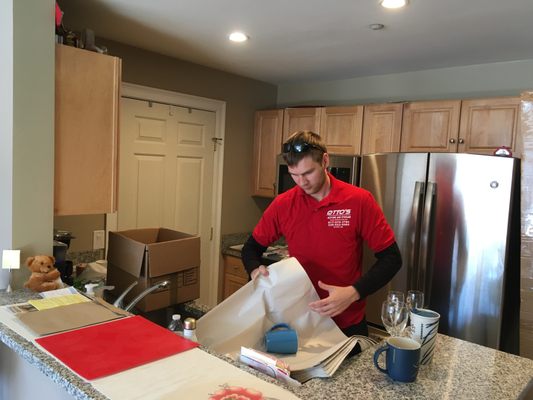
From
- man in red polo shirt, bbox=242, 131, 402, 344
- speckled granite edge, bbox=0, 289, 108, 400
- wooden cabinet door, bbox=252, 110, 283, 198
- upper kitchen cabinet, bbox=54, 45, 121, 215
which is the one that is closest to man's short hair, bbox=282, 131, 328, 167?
man in red polo shirt, bbox=242, 131, 402, 344

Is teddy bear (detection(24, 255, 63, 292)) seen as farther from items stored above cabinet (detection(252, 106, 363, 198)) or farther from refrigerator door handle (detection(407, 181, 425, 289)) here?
items stored above cabinet (detection(252, 106, 363, 198))

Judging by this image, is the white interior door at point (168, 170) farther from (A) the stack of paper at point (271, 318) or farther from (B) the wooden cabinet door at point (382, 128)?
(A) the stack of paper at point (271, 318)

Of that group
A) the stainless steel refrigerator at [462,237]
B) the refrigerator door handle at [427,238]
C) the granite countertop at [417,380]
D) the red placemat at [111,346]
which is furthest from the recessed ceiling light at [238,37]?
the granite countertop at [417,380]

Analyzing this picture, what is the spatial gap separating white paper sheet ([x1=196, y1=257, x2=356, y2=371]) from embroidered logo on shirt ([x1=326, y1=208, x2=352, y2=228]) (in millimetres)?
327

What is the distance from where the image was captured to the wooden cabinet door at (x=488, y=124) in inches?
104

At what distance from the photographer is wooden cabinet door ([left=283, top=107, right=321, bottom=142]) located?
3553 millimetres

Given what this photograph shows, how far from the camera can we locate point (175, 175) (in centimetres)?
345

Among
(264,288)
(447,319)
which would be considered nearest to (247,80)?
(447,319)

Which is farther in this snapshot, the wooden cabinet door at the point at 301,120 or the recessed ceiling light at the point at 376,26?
the wooden cabinet door at the point at 301,120

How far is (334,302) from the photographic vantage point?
141 centimetres

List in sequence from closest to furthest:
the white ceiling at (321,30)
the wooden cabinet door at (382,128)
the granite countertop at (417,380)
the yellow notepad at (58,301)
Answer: the granite countertop at (417,380) → the yellow notepad at (58,301) → the white ceiling at (321,30) → the wooden cabinet door at (382,128)

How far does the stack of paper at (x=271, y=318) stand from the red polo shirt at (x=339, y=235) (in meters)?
0.29

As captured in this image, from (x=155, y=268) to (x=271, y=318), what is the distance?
0.69 metres

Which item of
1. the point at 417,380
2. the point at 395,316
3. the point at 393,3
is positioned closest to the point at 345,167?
the point at 393,3
